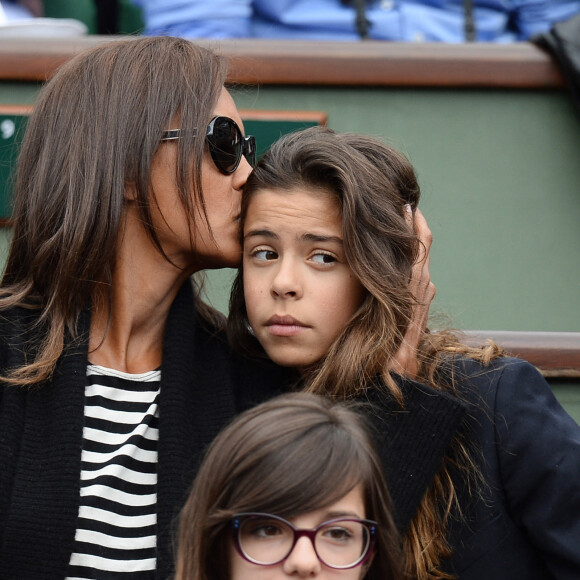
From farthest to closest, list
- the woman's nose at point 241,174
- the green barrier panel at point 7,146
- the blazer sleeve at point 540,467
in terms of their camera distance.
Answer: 1. the green barrier panel at point 7,146
2. the woman's nose at point 241,174
3. the blazer sleeve at point 540,467

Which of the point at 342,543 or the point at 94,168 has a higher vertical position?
the point at 94,168

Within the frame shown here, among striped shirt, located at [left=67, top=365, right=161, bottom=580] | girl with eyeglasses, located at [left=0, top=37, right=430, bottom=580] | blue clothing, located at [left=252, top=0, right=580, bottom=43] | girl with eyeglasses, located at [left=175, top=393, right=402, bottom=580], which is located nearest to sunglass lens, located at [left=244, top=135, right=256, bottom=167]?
girl with eyeglasses, located at [left=0, top=37, right=430, bottom=580]

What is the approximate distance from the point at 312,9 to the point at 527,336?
145cm

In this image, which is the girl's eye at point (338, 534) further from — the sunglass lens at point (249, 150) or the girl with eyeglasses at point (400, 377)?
the sunglass lens at point (249, 150)

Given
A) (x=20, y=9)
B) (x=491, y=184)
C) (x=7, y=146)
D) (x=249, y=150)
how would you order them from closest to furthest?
(x=249, y=150), (x=7, y=146), (x=491, y=184), (x=20, y=9)

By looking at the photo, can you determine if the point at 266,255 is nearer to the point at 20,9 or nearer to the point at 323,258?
the point at 323,258

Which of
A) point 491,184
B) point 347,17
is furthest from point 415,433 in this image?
point 347,17

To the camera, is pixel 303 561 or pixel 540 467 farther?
pixel 540 467

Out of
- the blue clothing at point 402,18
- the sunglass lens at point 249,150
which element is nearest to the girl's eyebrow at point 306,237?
the sunglass lens at point 249,150

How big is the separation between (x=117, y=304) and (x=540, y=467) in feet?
3.38

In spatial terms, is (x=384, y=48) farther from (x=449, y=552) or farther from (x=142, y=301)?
(x=449, y=552)

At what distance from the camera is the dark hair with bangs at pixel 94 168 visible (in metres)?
2.50

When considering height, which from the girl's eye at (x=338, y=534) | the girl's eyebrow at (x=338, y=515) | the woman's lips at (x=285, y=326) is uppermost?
the woman's lips at (x=285, y=326)

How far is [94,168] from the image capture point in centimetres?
252
